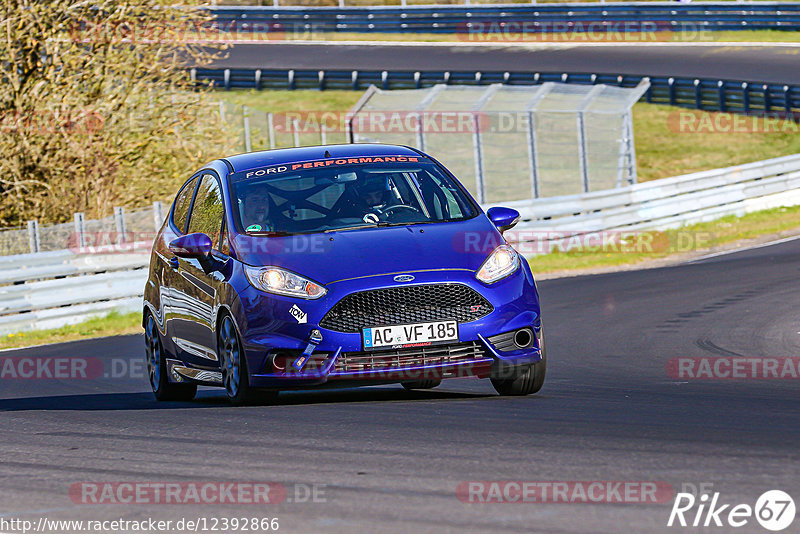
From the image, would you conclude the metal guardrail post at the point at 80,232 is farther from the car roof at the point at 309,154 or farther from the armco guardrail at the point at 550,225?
the car roof at the point at 309,154

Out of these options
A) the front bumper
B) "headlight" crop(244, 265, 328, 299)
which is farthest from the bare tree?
the front bumper

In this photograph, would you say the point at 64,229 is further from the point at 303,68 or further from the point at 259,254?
the point at 303,68

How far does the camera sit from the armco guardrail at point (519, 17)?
46500 millimetres

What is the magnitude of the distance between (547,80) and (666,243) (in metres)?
19.5

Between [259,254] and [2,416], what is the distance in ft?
7.05

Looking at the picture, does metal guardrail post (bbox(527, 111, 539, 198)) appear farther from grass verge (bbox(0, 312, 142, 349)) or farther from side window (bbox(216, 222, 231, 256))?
side window (bbox(216, 222, 231, 256))

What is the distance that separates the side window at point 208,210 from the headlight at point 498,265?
1.93m

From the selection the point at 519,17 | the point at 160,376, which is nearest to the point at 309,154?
the point at 160,376

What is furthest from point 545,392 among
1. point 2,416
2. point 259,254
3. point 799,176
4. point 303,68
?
point 303,68

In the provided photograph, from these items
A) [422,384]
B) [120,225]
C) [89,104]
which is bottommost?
[120,225]

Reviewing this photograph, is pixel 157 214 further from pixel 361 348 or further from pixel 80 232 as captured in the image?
pixel 361 348

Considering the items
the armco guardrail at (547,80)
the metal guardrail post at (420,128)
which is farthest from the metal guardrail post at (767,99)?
the metal guardrail post at (420,128)

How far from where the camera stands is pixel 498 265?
27.1ft

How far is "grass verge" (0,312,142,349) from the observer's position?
16.7 meters
